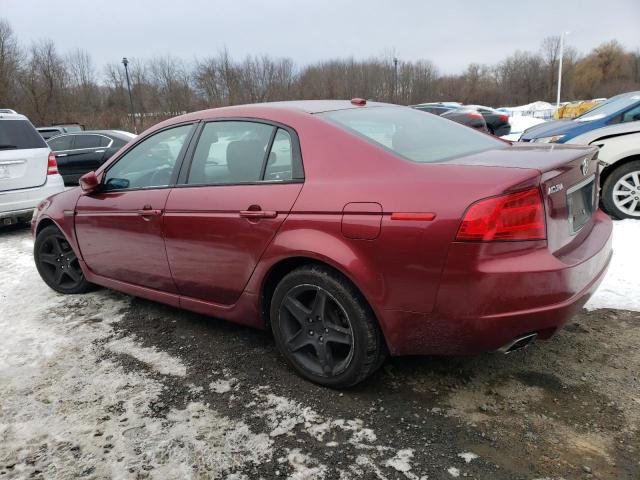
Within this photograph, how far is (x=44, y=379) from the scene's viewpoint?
3.06 m

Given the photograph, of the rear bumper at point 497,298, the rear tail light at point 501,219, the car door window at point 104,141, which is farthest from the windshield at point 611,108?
the car door window at point 104,141

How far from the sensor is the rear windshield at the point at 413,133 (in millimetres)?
2643

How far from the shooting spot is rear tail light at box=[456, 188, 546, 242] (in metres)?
2.10

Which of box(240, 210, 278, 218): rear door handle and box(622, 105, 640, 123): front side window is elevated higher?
box(622, 105, 640, 123): front side window

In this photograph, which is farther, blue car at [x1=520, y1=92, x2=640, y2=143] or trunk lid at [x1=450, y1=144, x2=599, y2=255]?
blue car at [x1=520, y1=92, x2=640, y2=143]

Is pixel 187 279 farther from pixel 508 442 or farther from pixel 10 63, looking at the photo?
pixel 10 63

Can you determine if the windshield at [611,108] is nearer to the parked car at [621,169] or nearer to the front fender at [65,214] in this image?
the parked car at [621,169]

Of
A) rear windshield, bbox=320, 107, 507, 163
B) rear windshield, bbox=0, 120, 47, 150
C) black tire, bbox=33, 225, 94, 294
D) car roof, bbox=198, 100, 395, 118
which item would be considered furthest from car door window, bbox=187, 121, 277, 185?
rear windshield, bbox=0, 120, 47, 150

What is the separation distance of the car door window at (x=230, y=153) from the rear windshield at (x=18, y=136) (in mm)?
5160

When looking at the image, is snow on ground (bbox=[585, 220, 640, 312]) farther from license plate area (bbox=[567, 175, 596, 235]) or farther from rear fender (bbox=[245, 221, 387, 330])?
rear fender (bbox=[245, 221, 387, 330])

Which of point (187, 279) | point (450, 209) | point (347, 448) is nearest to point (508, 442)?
point (347, 448)

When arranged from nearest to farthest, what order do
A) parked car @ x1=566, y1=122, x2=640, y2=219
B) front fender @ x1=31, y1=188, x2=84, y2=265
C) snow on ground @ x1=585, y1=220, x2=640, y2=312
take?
snow on ground @ x1=585, y1=220, x2=640, y2=312 → front fender @ x1=31, y1=188, x2=84, y2=265 → parked car @ x1=566, y1=122, x2=640, y2=219

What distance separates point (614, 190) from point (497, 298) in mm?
4567

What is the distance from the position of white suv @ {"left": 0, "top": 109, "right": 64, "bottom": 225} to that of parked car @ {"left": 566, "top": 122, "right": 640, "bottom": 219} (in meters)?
7.36
